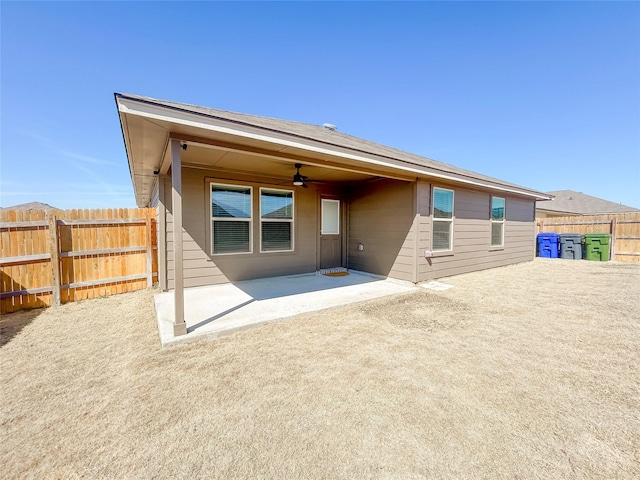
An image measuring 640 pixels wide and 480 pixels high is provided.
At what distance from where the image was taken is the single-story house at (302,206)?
3922 millimetres

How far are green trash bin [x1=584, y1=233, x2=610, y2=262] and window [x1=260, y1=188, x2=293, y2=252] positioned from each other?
41.3ft

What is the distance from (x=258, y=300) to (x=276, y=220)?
8.01ft

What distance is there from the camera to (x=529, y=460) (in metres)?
1.46

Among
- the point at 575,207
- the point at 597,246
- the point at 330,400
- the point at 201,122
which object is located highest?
the point at 575,207

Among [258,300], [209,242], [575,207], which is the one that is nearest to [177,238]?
[258,300]

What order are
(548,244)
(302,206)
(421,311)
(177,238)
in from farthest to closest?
(548,244), (302,206), (421,311), (177,238)

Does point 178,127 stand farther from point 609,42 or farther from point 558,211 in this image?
point 558,211

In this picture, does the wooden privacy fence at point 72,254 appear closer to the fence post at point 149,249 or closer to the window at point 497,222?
the fence post at point 149,249

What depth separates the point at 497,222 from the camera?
328 inches

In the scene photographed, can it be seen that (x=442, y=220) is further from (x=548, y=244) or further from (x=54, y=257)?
(x=548, y=244)

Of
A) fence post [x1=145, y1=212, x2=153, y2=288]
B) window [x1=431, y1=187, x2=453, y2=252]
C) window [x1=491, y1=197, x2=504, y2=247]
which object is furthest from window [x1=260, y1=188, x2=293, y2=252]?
window [x1=491, y1=197, x2=504, y2=247]

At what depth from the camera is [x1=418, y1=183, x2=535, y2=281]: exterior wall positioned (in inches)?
242

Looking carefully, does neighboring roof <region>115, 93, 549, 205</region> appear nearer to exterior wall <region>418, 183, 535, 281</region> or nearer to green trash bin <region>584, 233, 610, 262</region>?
exterior wall <region>418, 183, 535, 281</region>

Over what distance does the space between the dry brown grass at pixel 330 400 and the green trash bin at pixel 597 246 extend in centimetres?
940
